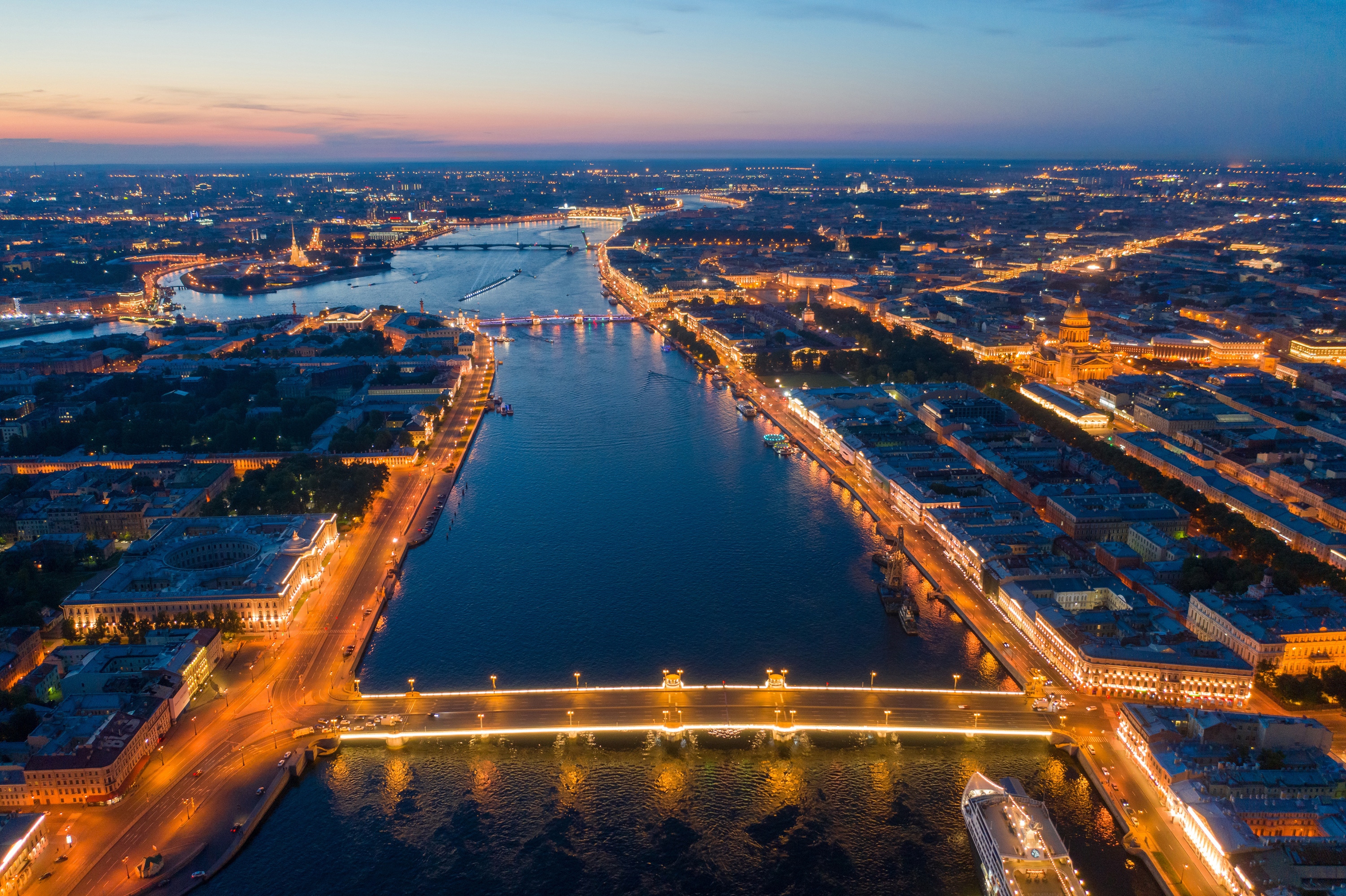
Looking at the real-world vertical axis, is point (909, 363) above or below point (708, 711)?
above

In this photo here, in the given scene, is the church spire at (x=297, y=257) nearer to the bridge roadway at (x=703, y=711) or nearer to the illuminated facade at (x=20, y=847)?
the bridge roadway at (x=703, y=711)

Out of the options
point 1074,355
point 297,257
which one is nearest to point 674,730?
point 1074,355

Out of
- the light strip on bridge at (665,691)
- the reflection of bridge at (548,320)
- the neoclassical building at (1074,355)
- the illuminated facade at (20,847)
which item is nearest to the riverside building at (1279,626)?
the light strip on bridge at (665,691)

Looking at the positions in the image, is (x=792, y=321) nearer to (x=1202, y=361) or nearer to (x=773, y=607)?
(x=1202, y=361)

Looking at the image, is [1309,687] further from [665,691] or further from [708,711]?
[665,691]

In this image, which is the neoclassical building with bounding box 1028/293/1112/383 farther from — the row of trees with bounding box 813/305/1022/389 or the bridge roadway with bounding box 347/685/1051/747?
the bridge roadway with bounding box 347/685/1051/747

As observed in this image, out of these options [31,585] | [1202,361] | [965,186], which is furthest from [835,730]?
[965,186]

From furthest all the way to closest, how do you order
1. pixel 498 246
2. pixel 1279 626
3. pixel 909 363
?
pixel 498 246 < pixel 909 363 < pixel 1279 626
